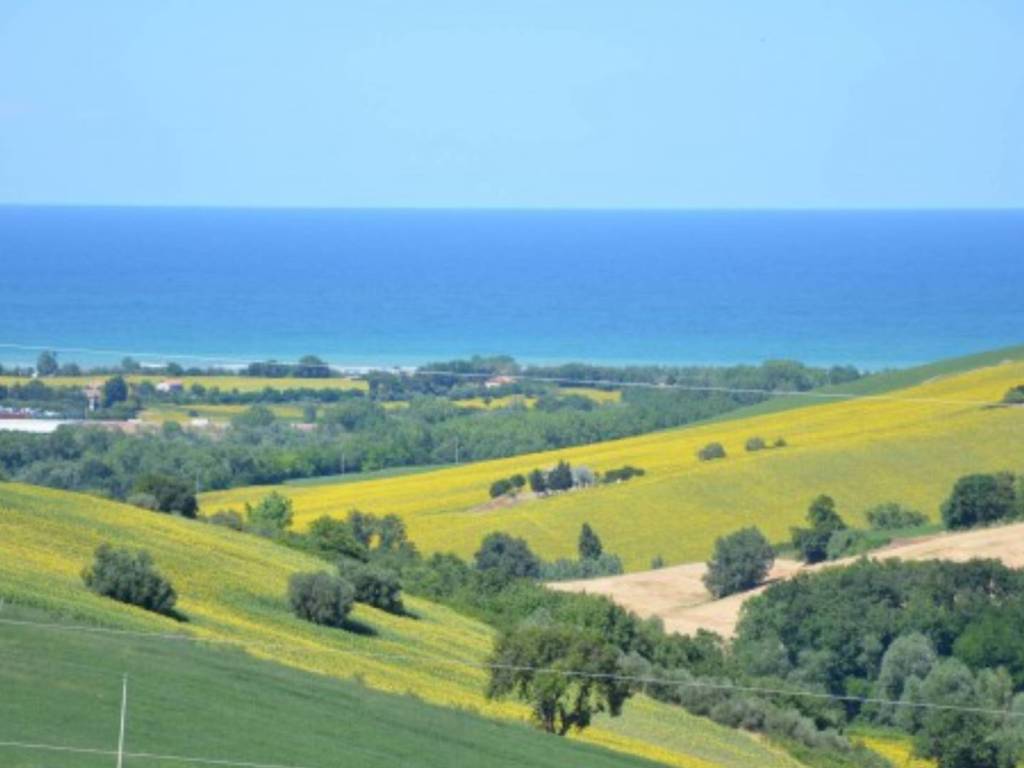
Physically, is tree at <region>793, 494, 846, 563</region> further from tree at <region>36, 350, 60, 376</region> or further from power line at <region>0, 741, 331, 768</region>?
power line at <region>0, 741, 331, 768</region>

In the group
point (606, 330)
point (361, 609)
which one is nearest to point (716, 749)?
point (361, 609)

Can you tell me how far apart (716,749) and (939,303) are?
141 m

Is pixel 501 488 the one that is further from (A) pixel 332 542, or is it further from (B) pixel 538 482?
(A) pixel 332 542

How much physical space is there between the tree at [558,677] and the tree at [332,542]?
14910 mm

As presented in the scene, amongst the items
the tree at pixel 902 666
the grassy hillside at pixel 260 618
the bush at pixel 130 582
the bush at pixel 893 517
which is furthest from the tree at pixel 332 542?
the bush at pixel 893 517

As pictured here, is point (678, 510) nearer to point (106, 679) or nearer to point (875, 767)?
point (875, 767)

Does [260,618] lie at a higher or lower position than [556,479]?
lower

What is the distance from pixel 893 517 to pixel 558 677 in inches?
1206

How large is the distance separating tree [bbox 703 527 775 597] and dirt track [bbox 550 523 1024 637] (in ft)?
1.04

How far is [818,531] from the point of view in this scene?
51250 mm

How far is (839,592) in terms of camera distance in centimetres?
4203

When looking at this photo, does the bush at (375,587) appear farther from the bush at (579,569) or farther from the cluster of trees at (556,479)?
the cluster of trees at (556,479)

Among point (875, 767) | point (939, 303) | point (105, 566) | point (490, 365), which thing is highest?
point (939, 303)

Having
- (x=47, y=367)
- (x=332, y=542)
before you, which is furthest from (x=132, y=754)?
(x=47, y=367)
